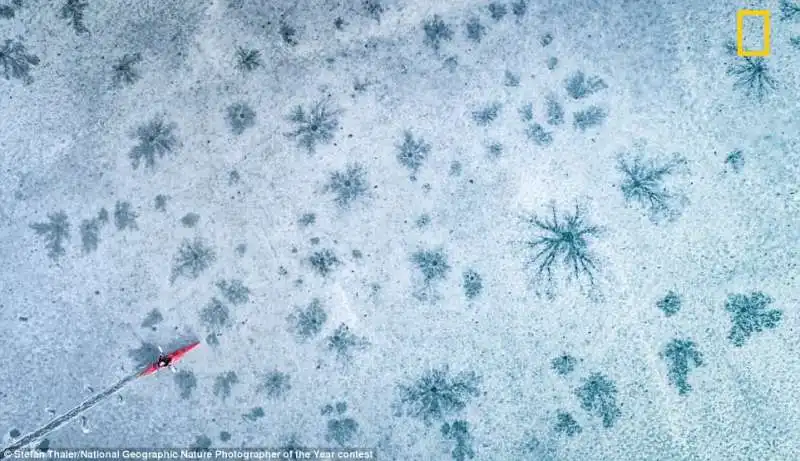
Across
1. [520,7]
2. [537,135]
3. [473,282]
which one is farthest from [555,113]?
[473,282]

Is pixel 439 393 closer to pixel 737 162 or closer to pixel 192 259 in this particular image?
pixel 192 259

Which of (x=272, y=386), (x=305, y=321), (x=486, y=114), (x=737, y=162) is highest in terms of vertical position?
(x=486, y=114)

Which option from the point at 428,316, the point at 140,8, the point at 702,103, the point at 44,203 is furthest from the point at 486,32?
the point at 44,203

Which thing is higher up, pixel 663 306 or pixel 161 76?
pixel 161 76

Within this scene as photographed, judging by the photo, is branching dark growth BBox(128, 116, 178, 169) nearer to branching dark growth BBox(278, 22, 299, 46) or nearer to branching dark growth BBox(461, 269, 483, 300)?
branching dark growth BBox(278, 22, 299, 46)

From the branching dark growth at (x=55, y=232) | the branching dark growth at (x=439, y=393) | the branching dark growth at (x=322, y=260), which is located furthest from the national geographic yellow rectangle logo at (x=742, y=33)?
the branching dark growth at (x=55, y=232)

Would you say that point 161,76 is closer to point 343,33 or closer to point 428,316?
point 343,33

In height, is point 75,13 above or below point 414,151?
above
